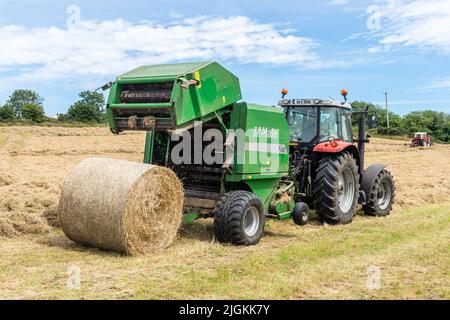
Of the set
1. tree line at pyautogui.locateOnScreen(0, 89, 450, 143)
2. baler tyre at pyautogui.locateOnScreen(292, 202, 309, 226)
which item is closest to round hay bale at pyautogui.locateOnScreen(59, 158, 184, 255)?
baler tyre at pyautogui.locateOnScreen(292, 202, 309, 226)

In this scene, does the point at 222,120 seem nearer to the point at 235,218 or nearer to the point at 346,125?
the point at 235,218

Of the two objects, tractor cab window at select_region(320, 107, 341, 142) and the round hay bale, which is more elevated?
tractor cab window at select_region(320, 107, 341, 142)

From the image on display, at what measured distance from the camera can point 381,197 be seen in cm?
1155

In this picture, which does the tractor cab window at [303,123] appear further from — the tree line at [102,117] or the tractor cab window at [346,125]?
the tree line at [102,117]

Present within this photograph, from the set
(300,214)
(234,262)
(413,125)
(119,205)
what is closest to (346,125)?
(300,214)

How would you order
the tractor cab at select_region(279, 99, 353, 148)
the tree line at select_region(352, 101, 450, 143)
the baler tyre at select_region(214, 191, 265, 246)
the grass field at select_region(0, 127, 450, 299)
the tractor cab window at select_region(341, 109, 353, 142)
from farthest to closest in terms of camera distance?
the tree line at select_region(352, 101, 450, 143)
the tractor cab window at select_region(341, 109, 353, 142)
the tractor cab at select_region(279, 99, 353, 148)
the baler tyre at select_region(214, 191, 265, 246)
the grass field at select_region(0, 127, 450, 299)

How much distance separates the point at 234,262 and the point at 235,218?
0.99m

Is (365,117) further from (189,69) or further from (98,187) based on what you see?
(98,187)

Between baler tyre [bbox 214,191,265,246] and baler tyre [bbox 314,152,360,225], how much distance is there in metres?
2.01

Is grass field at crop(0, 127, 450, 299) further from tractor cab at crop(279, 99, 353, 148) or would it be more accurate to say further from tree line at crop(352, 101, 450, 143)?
tree line at crop(352, 101, 450, 143)

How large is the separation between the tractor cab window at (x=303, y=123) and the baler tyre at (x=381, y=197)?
201 centimetres

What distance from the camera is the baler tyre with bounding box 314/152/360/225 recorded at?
374 inches

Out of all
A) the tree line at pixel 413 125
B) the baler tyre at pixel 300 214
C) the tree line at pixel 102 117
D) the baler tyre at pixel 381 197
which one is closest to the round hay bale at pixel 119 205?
the baler tyre at pixel 300 214

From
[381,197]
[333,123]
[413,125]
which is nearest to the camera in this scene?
[333,123]
